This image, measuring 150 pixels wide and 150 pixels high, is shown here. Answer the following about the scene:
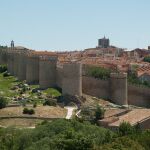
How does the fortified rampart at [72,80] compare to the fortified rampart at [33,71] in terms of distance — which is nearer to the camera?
the fortified rampart at [72,80]

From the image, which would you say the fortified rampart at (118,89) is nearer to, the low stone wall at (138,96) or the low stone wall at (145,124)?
the low stone wall at (138,96)

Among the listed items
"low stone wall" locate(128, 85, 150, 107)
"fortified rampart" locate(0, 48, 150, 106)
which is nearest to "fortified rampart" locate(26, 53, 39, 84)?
"fortified rampart" locate(0, 48, 150, 106)

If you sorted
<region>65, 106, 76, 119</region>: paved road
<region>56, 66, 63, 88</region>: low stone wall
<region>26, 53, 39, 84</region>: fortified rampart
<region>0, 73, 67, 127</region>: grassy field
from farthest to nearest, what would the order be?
<region>26, 53, 39, 84</region>: fortified rampart
<region>56, 66, 63, 88</region>: low stone wall
<region>65, 106, 76, 119</region>: paved road
<region>0, 73, 67, 127</region>: grassy field

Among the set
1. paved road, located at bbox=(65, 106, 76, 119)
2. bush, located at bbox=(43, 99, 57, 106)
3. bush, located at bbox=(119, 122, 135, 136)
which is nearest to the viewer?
bush, located at bbox=(119, 122, 135, 136)

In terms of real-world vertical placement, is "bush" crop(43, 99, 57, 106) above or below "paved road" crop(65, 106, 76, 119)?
above

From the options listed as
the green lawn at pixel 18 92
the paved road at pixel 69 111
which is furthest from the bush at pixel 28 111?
the green lawn at pixel 18 92

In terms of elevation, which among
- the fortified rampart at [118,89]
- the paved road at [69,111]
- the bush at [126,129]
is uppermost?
the fortified rampart at [118,89]

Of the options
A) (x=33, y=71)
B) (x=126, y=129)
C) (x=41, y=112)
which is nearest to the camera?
(x=126, y=129)

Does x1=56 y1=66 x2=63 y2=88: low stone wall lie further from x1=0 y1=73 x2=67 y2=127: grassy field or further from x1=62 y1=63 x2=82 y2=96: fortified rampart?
x1=62 y1=63 x2=82 y2=96: fortified rampart

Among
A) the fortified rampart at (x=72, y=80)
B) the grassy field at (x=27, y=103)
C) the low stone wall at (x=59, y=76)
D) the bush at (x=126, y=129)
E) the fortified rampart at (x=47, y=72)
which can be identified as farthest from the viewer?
the fortified rampart at (x=47, y=72)

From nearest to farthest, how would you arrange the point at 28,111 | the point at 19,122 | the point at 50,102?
the point at 19,122, the point at 28,111, the point at 50,102

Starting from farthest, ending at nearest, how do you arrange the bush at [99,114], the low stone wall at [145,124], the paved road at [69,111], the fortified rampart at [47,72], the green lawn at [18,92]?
the fortified rampart at [47,72] → the green lawn at [18,92] → the paved road at [69,111] → the bush at [99,114] → the low stone wall at [145,124]

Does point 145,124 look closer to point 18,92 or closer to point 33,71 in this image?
point 18,92

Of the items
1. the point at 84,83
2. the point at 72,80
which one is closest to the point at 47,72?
the point at 84,83
